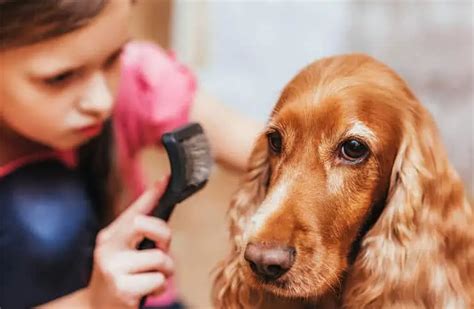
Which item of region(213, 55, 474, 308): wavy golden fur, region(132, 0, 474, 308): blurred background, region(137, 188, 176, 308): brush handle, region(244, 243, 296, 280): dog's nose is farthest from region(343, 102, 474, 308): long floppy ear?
region(132, 0, 474, 308): blurred background

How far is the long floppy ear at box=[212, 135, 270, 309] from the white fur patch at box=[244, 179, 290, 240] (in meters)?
0.10

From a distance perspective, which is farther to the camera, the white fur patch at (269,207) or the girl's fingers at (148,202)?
the girl's fingers at (148,202)

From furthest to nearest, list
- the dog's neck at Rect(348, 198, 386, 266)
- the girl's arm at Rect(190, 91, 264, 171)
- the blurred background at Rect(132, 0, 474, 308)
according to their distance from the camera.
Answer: the blurred background at Rect(132, 0, 474, 308), the girl's arm at Rect(190, 91, 264, 171), the dog's neck at Rect(348, 198, 386, 266)

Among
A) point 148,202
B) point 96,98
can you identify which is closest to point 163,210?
point 148,202

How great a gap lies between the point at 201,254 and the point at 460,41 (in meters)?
0.67

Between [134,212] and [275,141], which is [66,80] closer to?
[134,212]

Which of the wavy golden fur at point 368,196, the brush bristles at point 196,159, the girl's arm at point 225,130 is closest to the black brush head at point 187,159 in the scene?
the brush bristles at point 196,159

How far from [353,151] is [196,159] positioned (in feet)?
0.61

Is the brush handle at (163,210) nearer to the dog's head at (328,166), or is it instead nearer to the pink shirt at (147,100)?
the dog's head at (328,166)

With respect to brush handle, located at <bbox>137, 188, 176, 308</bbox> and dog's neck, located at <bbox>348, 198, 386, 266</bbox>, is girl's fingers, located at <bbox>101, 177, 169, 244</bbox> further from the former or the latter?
dog's neck, located at <bbox>348, 198, 386, 266</bbox>

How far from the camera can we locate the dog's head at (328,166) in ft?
2.58

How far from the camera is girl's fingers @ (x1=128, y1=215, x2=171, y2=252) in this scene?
36.6 inches

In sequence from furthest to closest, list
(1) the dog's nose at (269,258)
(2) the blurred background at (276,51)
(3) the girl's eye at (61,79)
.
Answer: (2) the blurred background at (276,51) → (3) the girl's eye at (61,79) → (1) the dog's nose at (269,258)

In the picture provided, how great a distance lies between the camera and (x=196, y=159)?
0.92 meters
